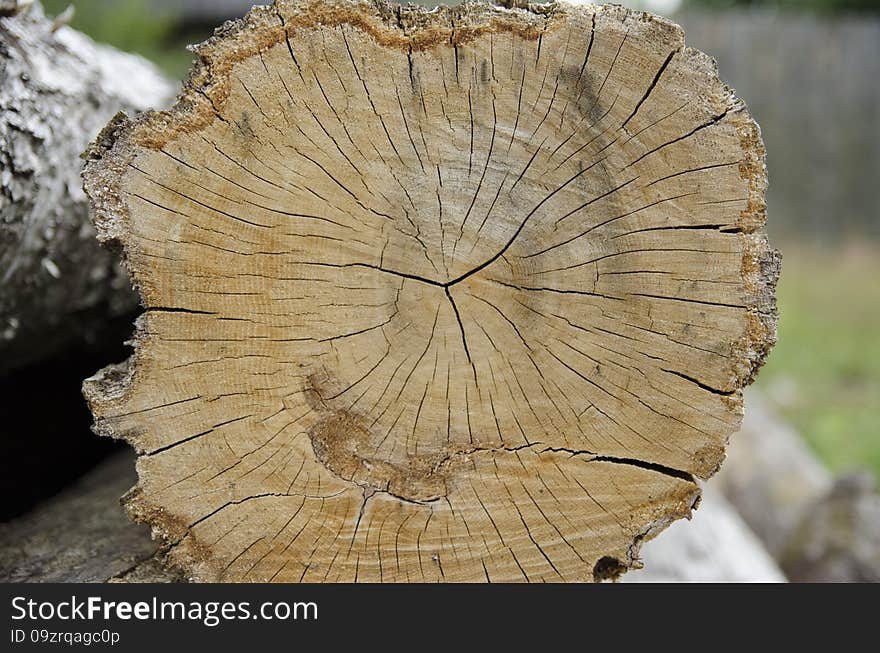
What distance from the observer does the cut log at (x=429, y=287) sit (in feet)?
4.62

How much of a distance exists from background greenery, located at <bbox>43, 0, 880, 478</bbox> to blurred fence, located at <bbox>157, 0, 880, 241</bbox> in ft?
0.05

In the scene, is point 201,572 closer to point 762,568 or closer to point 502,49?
point 502,49

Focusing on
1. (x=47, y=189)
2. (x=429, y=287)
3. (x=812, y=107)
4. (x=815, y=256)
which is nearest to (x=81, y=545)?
(x=47, y=189)

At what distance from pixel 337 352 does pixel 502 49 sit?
580mm

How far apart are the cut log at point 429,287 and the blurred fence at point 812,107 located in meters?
8.83

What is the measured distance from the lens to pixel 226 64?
1.40 meters

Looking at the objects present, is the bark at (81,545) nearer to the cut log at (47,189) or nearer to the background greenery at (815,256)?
the cut log at (47,189)

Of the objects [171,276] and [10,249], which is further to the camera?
[10,249]

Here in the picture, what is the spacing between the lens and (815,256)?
9.62 meters

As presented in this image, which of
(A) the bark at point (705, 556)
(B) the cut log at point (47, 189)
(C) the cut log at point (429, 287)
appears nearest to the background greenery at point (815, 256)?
(A) the bark at point (705, 556)

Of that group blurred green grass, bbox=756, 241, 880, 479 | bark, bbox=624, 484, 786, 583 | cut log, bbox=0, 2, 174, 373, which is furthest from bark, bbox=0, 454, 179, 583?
blurred green grass, bbox=756, 241, 880, 479

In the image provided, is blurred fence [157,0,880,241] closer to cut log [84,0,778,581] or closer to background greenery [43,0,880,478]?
background greenery [43,0,880,478]

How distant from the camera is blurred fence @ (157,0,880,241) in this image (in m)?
9.52
